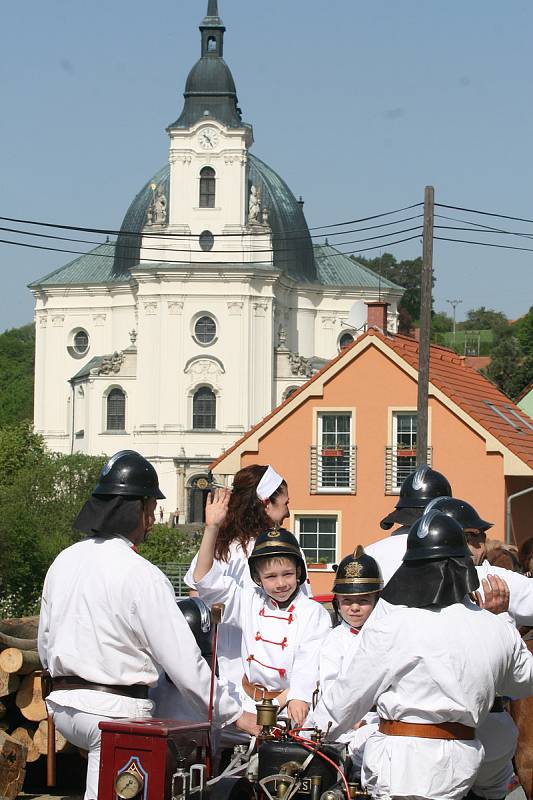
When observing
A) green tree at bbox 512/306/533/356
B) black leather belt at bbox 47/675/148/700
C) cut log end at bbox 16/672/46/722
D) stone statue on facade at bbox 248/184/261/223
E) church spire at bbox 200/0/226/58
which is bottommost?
→ cut log end at bbox 16/672/46/722

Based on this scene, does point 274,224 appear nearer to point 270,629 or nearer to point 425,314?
point 425,314

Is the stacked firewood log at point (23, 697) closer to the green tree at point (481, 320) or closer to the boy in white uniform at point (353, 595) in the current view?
the boy in white uniform at point (353, 595)

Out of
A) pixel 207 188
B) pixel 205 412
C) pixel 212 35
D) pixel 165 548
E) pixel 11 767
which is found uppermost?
pixel 212 35

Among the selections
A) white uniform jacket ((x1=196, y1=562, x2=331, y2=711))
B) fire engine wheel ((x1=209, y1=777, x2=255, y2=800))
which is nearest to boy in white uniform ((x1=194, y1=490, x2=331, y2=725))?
white uniform jacket ((x1=196, y1=562, x2=331, y2=711))

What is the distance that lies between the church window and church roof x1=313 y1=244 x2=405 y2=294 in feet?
44.2

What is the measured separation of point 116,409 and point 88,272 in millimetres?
13474

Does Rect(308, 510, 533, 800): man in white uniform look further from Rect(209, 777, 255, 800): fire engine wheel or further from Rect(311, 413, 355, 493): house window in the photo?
Rect(311, 413, 355, 493): house window

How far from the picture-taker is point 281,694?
7.27m

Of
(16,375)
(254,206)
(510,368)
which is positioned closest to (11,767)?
(254,206)

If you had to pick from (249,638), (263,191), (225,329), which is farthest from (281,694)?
(263,191)

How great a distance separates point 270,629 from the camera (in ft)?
24.0

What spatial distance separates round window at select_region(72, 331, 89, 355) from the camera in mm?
92375

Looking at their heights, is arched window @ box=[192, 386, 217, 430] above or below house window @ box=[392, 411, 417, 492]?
above

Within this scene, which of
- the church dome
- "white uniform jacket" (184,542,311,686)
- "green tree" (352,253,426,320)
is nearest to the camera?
"white uniform jacket" (184,542,311,686)
